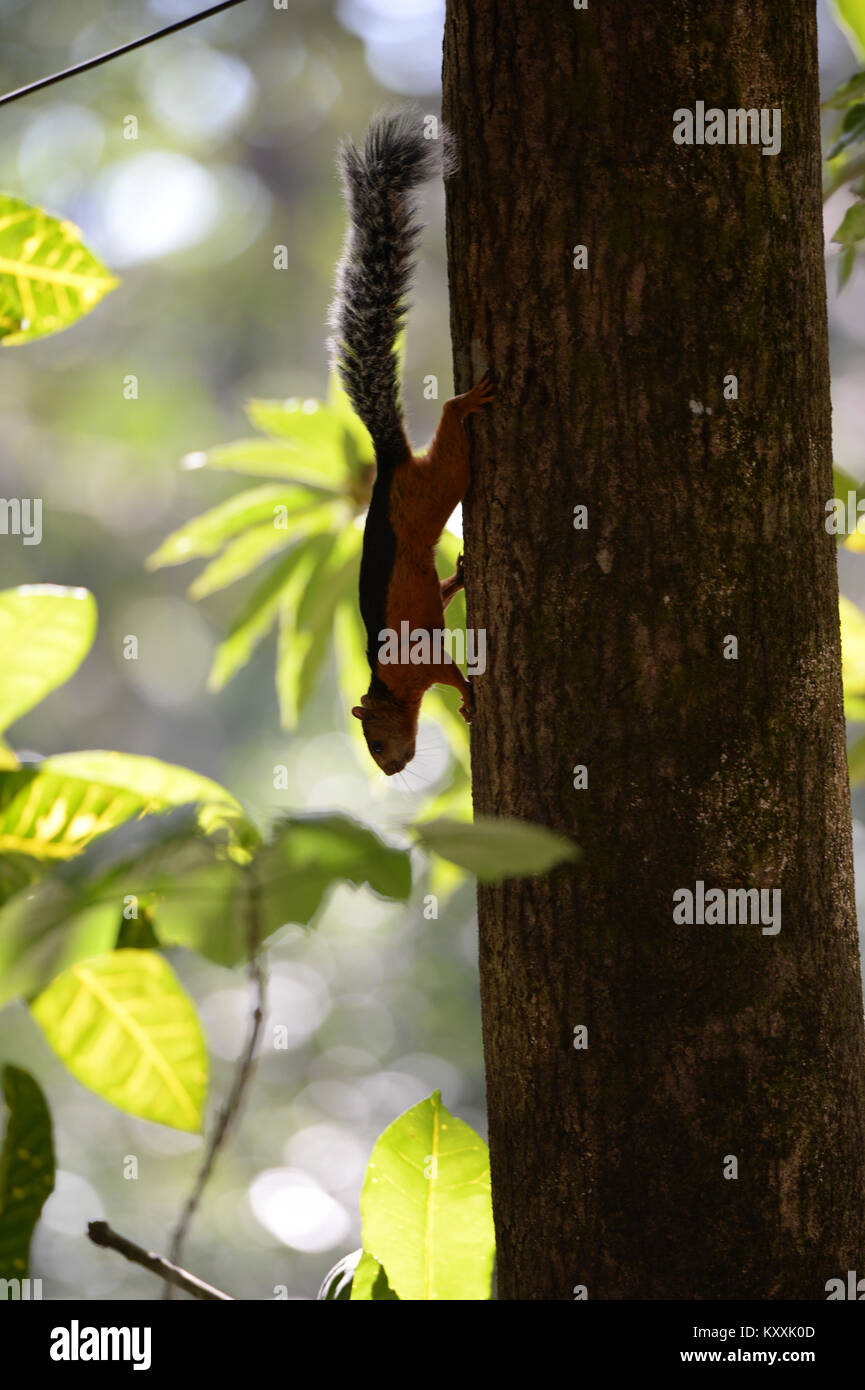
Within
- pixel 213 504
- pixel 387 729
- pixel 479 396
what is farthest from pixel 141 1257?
pixel 213 504

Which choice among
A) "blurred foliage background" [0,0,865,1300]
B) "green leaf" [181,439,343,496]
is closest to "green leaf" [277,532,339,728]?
"green leaf" [181,439,343,496]

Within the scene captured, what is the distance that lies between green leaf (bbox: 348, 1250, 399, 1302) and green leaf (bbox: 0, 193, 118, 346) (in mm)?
920

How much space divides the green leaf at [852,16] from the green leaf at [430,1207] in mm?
1256

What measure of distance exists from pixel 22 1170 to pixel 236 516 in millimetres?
1244

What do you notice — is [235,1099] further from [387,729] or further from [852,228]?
[387,729]

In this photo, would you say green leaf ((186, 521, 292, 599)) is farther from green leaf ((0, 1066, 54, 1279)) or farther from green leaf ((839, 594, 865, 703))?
green leaf ((0, 1066, 54, 1279))

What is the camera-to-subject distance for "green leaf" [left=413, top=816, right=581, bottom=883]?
0.49 metres

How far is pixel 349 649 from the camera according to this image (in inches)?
85.0

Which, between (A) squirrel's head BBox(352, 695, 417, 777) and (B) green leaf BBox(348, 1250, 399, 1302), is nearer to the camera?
(B) green leaf BBox(348, 1250, 399, 1302)

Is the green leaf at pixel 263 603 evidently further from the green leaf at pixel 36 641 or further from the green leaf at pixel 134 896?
the green leaf at pixel 134 896

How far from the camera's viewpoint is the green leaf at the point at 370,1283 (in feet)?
3.20

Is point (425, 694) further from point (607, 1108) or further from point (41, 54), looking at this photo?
point (41, 54)

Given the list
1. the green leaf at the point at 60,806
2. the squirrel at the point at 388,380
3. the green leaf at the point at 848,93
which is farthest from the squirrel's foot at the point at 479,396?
the green leaf at the point at 848,93
